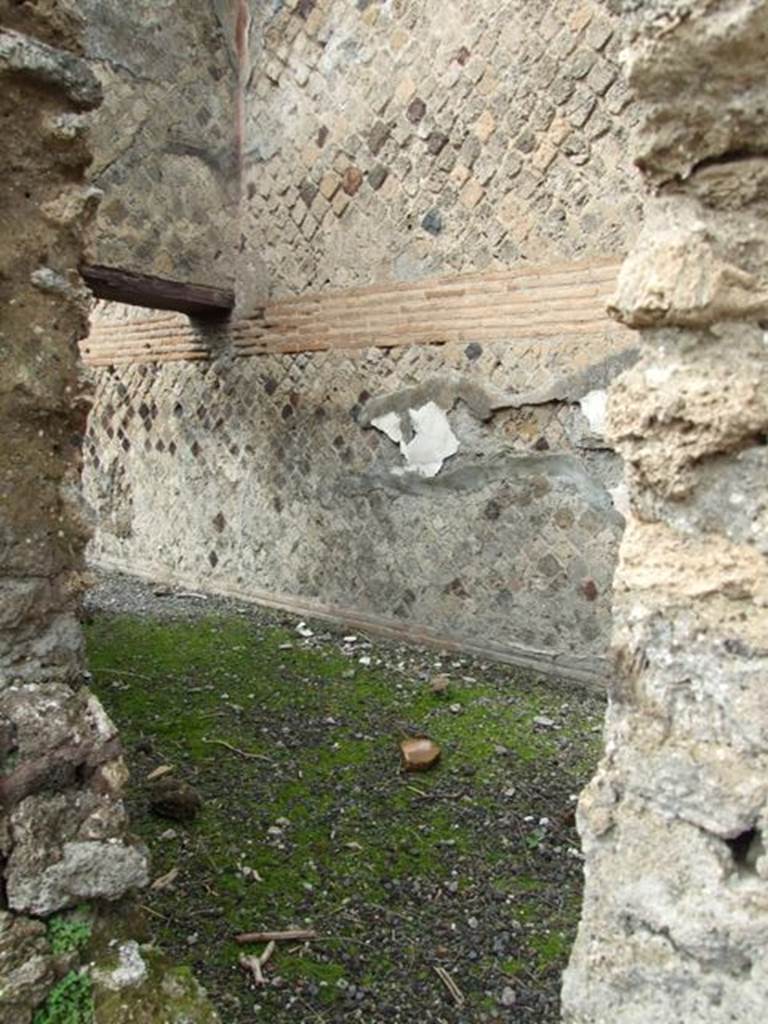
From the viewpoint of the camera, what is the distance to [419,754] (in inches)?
136

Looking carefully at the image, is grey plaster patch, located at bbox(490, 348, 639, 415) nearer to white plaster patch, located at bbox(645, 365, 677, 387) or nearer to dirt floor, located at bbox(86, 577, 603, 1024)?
dirt floor, located at bbox(86, 577, 603, 1024)

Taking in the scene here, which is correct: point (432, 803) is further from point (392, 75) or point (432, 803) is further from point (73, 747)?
point (392, 75)

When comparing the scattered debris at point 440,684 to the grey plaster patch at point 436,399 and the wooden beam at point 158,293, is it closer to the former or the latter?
the grey plaster patch at point 436,399

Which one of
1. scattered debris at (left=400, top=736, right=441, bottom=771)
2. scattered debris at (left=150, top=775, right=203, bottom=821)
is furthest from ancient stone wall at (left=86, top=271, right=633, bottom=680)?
scattered debris at (left=150, top=775, right=203, bottom=821)

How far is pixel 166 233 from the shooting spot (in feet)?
20.0

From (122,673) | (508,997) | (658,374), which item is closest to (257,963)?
(508,997)

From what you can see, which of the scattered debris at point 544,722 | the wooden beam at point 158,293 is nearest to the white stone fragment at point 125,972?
the scattered debris at point 544,722

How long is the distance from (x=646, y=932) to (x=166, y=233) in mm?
5904

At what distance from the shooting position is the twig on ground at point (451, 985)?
2126 millimetres

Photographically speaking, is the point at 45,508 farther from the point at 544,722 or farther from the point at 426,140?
the point at 426,140

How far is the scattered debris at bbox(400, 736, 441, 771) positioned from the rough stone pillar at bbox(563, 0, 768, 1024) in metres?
2.29

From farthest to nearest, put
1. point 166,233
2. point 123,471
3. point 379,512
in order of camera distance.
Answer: point 123,471 < point 166,233 < point 379,512

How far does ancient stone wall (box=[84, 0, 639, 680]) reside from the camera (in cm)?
436

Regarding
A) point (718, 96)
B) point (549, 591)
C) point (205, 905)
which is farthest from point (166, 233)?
→ point (718, 96)
